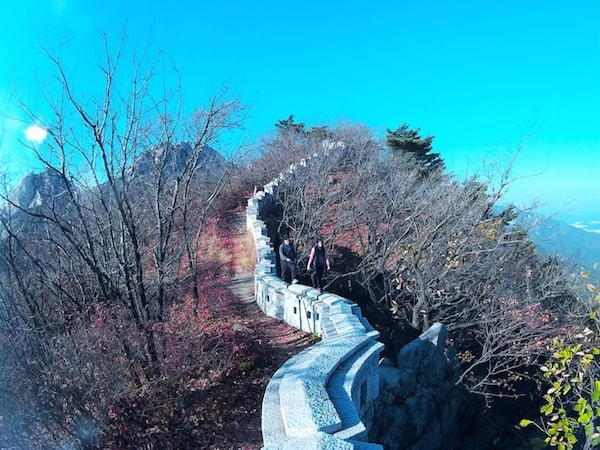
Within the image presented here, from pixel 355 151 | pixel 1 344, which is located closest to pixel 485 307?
pixel 1 344

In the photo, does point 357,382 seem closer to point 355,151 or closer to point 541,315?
point 541,315

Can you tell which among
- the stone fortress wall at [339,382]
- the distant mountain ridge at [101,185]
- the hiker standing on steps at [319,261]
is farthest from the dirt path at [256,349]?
the distant mountain ridge at [101,185]

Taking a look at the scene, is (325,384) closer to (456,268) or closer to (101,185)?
(101,185)

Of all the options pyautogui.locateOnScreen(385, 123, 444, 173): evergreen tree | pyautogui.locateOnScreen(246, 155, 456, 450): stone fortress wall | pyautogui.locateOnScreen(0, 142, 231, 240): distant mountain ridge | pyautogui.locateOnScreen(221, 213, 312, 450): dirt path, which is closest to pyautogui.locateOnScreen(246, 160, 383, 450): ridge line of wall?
pyautogui.locateOnScreen(246, 155, 456, 450): stone fortress wall

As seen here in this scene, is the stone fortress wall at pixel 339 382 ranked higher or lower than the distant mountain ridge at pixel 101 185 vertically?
lower

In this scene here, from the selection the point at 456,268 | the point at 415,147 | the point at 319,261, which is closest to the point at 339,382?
the point at 319,261

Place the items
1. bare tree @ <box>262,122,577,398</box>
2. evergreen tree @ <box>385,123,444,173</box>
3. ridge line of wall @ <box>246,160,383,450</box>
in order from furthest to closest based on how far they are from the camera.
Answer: evergreen tree @ <box>385,123,444,173</box> → bare tree @ <box>262,122,577,398</box> → ridge line of wall @ <box>246,160,383,450</box>

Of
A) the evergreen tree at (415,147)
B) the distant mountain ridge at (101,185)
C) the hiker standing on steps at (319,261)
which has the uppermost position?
the evergreen tree at (415,147)

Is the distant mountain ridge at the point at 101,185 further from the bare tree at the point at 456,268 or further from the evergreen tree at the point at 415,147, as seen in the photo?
the evergreen tree at the point at 415,147

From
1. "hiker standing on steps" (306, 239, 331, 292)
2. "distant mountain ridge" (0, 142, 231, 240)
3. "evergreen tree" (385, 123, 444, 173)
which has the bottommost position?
"hiker standing on steps" (306, 239, 331, 292)

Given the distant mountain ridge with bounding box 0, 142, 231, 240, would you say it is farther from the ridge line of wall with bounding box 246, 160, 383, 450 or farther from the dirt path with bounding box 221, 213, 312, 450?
the dirt path with bounding box 221, 213, 312, 450

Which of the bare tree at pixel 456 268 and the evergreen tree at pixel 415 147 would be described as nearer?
the bare tree at pixel 456 268

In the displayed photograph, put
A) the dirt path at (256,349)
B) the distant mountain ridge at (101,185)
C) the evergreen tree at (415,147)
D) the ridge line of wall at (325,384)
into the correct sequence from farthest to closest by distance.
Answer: the evergreen tree at (415,147) → the distant mountain ridge at (101,185) → the dirt path at (256,349) → the ridge line of wall at (325,384)

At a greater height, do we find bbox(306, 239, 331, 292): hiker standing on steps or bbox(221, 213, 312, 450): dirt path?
bbox(306, 239, 331, 292): hiker standing on steps
